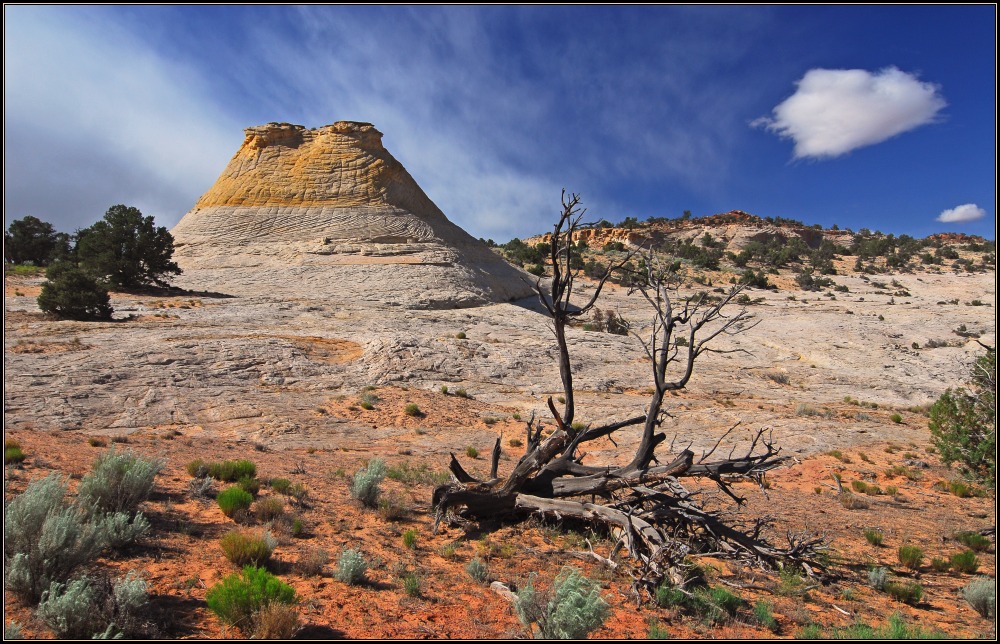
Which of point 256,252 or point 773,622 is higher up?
point 256,252

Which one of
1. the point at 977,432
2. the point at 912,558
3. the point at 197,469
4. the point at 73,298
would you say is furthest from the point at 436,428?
the point at 73,298

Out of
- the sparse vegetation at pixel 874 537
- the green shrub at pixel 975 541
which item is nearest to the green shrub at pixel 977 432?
the green shrub at pixel 975 541

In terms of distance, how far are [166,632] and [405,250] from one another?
2941 cm

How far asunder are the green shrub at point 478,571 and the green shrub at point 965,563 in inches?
252

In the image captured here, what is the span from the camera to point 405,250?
31.9m

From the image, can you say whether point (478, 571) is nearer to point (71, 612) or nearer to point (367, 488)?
point (367, 488)

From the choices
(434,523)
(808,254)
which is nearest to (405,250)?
(434,523)

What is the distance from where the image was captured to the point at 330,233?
107 ft

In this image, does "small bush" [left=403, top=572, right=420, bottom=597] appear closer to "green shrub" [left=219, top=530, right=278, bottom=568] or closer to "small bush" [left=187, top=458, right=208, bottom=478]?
"green shrub" [left=219, top=530, right=278, bottom=568]

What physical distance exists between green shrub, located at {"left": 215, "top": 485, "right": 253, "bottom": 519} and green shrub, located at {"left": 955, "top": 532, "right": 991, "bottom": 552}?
34.6ft

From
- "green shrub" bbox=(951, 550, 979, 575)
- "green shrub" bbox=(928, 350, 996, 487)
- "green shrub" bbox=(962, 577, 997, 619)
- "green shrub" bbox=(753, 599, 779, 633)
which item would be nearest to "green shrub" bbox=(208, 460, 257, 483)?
"green shrub" bbox=(753, 599, 779, 633)

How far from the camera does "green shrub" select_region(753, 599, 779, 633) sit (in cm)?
466

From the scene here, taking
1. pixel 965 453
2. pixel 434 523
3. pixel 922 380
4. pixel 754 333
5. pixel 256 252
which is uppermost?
pixel 256 252

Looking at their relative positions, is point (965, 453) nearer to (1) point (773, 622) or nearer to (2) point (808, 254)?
(1) point (773, 622)
